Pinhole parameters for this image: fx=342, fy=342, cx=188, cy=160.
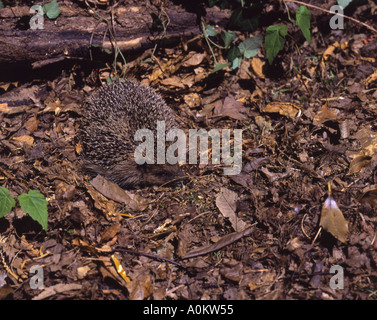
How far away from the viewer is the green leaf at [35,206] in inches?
138

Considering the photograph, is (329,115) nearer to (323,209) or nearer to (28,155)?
(323,209)

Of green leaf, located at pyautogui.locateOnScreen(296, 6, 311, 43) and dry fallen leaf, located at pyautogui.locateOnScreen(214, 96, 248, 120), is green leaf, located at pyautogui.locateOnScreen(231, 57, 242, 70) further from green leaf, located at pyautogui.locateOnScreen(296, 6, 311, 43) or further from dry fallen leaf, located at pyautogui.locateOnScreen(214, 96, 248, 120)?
green leaf, located at pyautogui.locateOnScreen(296, 6, 311, 43)

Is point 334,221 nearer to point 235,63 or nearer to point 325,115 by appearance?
point 325,115

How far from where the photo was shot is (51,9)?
15.5 feet

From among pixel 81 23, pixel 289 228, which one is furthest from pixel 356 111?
pixel 81 23

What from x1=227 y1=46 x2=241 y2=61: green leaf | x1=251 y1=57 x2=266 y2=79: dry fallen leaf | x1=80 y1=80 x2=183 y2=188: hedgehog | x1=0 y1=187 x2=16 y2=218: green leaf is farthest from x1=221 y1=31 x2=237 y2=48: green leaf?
x1=0 y1=187 x2=16 y2=218: green leaf

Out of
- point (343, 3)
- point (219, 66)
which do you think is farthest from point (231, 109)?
point (343, 3)

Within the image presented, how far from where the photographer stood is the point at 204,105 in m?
5.29

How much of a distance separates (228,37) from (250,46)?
0.41 meters

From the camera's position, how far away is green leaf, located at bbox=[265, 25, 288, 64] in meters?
4.86

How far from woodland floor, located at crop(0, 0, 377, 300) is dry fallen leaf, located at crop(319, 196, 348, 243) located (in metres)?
0.10

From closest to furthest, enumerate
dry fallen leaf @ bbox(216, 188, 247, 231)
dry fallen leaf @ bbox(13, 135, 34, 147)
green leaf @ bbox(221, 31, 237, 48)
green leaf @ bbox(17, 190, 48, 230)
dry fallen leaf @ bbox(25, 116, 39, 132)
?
1. green leaf @ bbox(17, 190, 48, 230)
2. dry fallen leaf @ bbox(216, 188, 247, 231)
3. dry fallen leaf @ bbox(13, 135, 34, 147)
4. dry fallen leaf @ bbox(25, 116, 39, 132)
5. green leaf @ bbox(221, 31, 237, 48)
